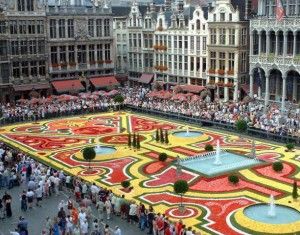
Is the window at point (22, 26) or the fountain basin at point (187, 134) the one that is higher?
the window at point (22, 26)

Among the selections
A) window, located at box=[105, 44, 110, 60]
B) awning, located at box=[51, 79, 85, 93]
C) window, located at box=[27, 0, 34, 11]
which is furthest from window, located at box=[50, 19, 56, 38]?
window, located at box=[105, 44, 110, 60]

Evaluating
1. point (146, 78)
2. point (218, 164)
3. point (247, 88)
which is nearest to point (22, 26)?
point (146, 78)

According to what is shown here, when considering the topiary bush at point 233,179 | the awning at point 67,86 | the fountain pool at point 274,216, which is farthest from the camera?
the awning at point 67,86

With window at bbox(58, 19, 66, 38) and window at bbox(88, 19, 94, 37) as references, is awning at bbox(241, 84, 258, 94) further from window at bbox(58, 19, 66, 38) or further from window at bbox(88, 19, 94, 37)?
window at bbox(58, 19, 66, 38)

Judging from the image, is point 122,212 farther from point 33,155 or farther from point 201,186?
point 33,155

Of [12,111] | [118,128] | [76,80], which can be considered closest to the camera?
[118,128]

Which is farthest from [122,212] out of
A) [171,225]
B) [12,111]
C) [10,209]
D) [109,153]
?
[12,111]

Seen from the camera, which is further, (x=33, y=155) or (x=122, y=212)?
(x=33, y=155)

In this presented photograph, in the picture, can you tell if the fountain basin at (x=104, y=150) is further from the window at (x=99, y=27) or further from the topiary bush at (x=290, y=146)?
the window at (x=99, y=27)

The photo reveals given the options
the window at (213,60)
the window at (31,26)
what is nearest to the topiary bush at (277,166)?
the window at (213,60)
